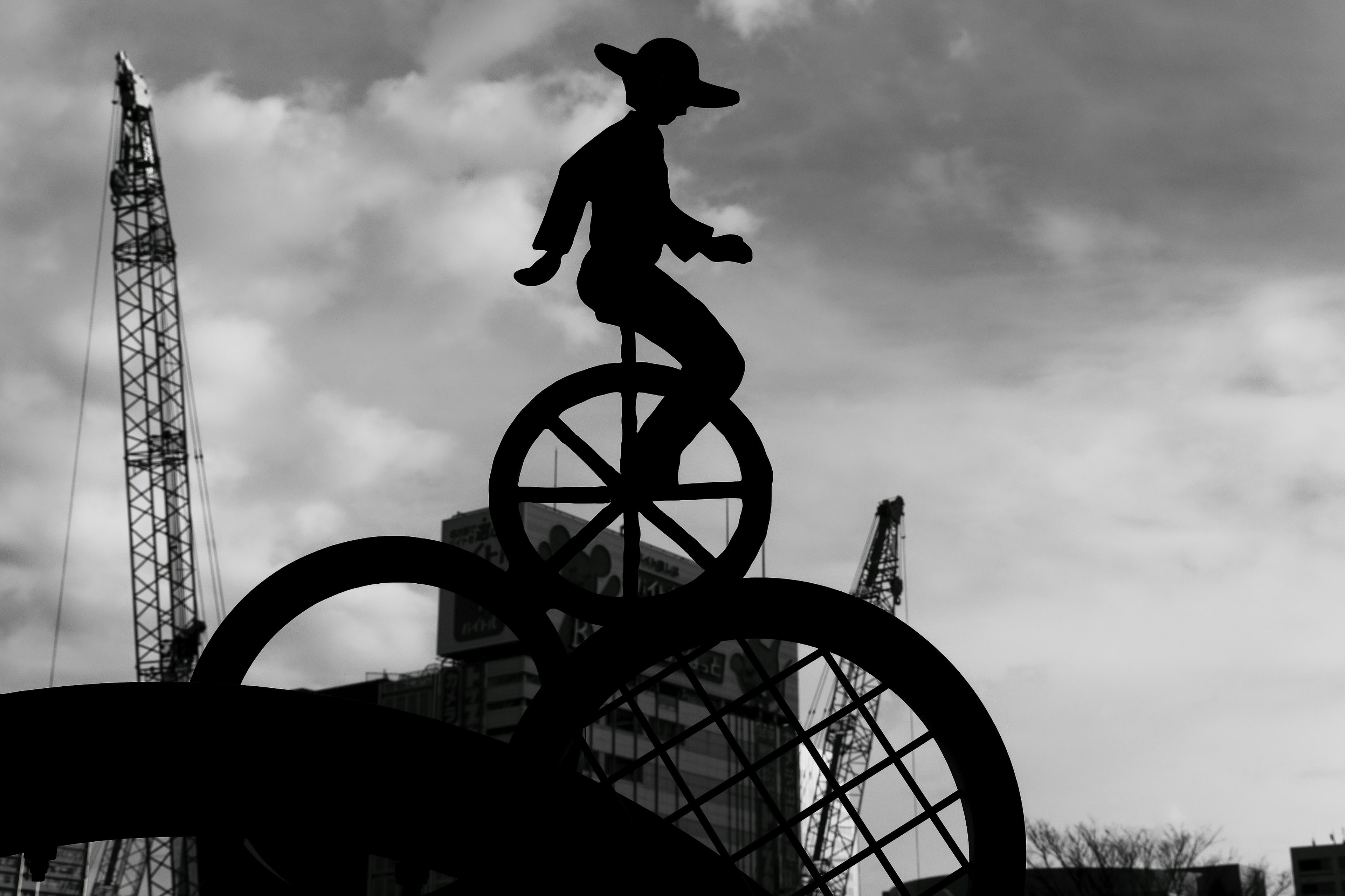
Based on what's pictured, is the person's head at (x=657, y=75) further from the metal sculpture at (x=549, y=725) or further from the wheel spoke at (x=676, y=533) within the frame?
the wheel spoke at (x=676, y=533)

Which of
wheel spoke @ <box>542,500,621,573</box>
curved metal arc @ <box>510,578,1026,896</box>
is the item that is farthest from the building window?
curved metal arc @ <box>510,578,1026,896</box>

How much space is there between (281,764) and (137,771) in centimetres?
67

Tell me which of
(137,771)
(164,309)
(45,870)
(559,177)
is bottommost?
(45,870)

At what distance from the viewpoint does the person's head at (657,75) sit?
825 centimetres

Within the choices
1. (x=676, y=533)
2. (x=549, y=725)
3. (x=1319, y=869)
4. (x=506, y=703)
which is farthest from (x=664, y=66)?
(x=1319, y=869)

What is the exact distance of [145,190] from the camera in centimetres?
6812

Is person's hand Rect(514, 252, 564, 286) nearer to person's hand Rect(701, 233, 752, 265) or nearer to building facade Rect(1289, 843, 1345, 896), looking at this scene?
person's hand Rect(701, 233, 752, 265)

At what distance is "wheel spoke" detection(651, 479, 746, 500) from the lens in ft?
26.1

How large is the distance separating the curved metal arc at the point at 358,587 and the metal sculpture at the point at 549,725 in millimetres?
12

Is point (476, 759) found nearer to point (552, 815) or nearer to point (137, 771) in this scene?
point (552, 815)

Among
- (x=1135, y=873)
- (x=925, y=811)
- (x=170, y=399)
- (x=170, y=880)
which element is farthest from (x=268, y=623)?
(x=170, y=880)

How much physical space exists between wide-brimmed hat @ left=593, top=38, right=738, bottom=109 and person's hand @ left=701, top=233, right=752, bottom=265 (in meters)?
0.84

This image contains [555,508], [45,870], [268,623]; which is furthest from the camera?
[555,508]

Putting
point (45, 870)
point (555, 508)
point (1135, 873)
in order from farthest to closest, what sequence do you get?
point (555, 508)
point (1135, 873)
point (45, 870)
